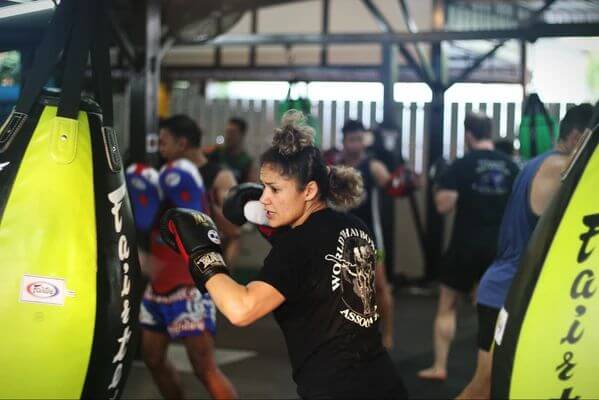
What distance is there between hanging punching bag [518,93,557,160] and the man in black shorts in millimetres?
285

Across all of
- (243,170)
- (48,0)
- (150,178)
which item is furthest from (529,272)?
(243,170)

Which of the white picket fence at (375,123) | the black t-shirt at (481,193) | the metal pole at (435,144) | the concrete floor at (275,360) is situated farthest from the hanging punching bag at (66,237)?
the white picket fence at (375,123)

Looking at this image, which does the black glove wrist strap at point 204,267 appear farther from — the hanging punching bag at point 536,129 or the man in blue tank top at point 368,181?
the man in blue tank top at point 368,181

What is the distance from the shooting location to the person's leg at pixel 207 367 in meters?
4.48

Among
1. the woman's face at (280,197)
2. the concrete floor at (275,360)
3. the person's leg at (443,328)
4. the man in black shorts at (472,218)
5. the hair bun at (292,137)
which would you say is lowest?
the concrete floor at (275,360)

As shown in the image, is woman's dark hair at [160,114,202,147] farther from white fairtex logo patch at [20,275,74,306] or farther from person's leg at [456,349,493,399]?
white fairtex logo patch at [20,275,74,306]

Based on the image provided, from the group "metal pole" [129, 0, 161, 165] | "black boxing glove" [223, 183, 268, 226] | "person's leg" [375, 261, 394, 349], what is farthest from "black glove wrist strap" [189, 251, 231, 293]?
"person's leg" [375, 261, 394, 349]

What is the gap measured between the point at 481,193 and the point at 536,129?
0.54 metres

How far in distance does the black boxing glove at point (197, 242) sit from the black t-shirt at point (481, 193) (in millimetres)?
3386

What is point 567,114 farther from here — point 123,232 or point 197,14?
point 197,14

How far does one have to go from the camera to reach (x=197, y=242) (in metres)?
2.78

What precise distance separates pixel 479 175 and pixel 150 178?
2.32 m

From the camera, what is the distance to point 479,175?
235 inches

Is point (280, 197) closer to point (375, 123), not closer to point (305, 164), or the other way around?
point (305, 164)
